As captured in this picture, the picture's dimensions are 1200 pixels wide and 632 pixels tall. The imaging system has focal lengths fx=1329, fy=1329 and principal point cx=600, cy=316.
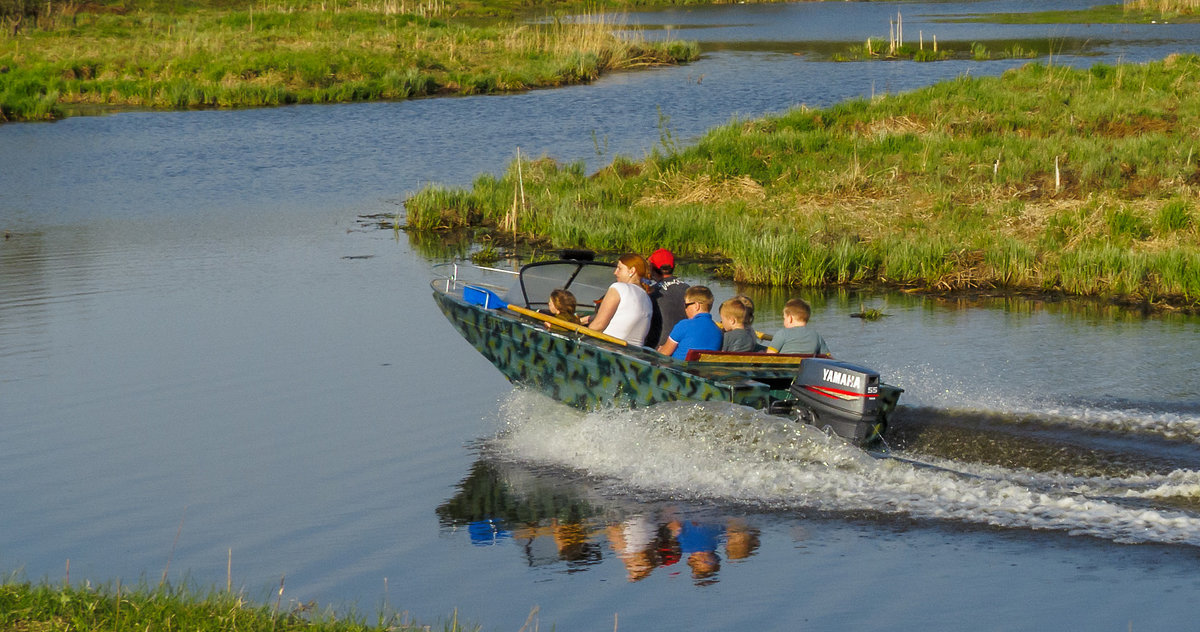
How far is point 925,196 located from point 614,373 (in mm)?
10089

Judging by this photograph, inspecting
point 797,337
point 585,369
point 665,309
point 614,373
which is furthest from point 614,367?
point 797,337

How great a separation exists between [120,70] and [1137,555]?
42.0 meters

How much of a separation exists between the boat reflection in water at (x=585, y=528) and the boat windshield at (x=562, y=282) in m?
2.82

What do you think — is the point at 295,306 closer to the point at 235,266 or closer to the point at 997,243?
the point at 235,266

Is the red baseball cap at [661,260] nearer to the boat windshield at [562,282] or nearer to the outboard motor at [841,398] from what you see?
the boat windshield at [562,282]

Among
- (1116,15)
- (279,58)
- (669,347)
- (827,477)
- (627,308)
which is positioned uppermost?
(1116,15)

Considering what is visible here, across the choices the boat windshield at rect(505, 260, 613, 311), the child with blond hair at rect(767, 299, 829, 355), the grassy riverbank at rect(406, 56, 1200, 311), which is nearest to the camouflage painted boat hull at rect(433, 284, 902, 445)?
the child with blond hair at rect(767, 299, 829, 355)

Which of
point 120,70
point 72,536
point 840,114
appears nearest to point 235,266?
point 72,536

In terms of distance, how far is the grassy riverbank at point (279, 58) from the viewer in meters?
40.9

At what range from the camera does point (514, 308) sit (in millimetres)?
11727

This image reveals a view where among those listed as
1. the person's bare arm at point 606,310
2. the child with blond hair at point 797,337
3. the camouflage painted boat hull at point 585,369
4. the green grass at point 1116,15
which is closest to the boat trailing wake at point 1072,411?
the child with blond hair at point 797,337

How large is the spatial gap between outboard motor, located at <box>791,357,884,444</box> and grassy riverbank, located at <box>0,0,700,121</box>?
32639mm

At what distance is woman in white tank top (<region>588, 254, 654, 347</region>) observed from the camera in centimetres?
1096

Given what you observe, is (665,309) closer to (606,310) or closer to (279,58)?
(606,310)
